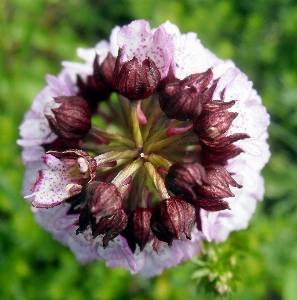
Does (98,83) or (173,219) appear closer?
(173,219)

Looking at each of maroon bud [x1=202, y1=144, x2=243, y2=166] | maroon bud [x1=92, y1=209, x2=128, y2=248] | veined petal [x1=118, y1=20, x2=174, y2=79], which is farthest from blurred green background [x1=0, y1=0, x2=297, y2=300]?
veined petal [x1=118, y1=20, x2=174, y2=79]

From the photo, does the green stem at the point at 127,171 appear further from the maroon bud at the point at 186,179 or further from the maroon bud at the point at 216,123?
the maroon bud at the point at 216,123

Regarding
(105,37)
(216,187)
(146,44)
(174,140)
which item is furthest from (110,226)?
(105,37)

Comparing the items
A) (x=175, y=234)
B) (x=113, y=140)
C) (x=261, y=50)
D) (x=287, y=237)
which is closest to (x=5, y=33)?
(x=261, y=50)

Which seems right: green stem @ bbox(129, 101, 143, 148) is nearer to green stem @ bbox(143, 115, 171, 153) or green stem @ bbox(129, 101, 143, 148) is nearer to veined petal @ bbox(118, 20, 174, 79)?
green stem @ bbox(143, 115, 171, 153)

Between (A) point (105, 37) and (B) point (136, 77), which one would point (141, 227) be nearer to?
(B) point (136, 77)

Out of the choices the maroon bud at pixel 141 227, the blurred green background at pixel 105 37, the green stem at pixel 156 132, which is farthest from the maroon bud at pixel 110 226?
the blurred green background at pixel 105 37

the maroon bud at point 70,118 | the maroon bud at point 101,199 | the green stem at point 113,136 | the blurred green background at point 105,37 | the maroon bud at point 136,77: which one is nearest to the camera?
the maroon bud at point 101,199
